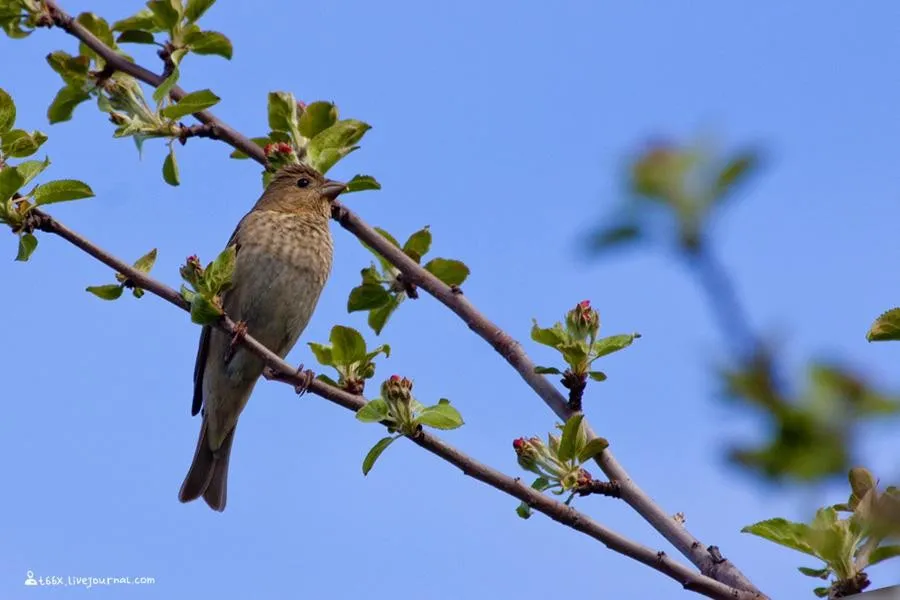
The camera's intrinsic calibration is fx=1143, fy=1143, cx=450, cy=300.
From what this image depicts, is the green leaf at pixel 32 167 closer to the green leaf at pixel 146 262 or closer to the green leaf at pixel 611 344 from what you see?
the green leaf at pixel 146 262

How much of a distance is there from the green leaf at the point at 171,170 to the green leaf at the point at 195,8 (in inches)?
22.1

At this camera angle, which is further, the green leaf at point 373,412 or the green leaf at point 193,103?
the green leaf at point 193,103

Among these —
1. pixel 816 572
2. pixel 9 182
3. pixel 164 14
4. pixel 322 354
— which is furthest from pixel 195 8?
pixel 816 572

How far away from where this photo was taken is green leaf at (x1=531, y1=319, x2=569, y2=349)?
12.6 ft

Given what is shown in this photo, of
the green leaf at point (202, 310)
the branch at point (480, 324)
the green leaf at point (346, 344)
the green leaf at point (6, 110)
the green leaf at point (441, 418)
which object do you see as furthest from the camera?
the green leaf at point (6, 110)

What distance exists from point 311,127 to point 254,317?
2.34 m

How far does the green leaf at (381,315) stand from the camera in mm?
4801

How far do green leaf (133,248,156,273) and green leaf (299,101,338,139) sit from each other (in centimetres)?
88

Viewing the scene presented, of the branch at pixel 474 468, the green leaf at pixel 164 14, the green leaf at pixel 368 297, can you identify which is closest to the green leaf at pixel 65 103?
the green leaf at pixel 164 14

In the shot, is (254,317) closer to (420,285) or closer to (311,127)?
(311,127)

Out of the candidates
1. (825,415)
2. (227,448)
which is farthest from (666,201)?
(227,448)

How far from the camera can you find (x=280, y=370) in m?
4.23

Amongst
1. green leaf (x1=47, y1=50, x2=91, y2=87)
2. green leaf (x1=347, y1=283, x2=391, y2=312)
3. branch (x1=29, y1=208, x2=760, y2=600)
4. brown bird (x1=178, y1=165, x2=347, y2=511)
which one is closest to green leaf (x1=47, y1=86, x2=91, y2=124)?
green leaf (x1=47, y1=50, x2=91, y2=87)

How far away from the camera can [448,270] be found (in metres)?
4.50
